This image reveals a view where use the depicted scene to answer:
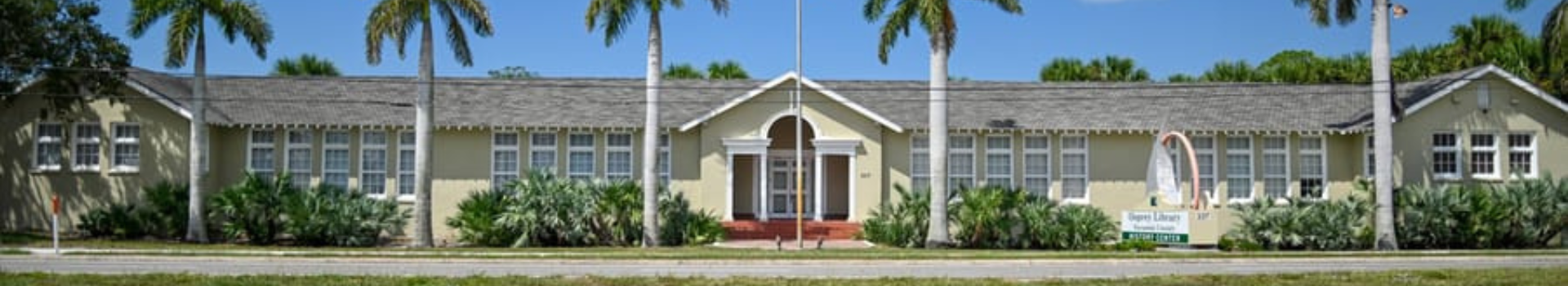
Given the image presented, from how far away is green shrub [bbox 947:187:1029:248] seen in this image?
2741 cm

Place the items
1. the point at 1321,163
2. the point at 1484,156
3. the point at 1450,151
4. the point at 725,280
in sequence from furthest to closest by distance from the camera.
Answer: the point at 1321,163 < the point at 1484,156 < the point at 1450,151 < the point at 725,280

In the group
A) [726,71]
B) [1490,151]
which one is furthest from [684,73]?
[1490,151]

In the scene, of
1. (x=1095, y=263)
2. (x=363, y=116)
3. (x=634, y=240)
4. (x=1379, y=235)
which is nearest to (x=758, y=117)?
(x=634, y=240)

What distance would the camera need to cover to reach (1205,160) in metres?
31.4

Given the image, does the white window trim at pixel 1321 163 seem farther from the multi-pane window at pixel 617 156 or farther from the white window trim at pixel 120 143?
the white window trim at pixel 120 143

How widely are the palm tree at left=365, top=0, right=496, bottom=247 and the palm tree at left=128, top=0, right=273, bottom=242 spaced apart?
261cm

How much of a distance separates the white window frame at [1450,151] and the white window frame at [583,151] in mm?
19342

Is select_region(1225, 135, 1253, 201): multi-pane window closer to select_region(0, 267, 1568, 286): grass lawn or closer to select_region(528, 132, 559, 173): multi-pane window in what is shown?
select_region(0, 267, 1568, 286): grass lawn

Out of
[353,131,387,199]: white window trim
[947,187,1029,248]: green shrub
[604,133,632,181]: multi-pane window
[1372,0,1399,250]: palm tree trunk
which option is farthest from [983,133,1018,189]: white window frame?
[353,131,387,199]: white window trim

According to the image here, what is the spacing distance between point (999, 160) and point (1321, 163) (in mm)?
7651

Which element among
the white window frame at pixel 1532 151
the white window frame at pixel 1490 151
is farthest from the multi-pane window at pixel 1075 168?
the white window frame at pixel 1532 151

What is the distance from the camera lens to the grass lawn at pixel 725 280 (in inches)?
600

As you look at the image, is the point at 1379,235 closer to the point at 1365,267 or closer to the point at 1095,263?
the point at 1365,267

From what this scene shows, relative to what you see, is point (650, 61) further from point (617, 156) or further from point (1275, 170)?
point (1275, 170)
